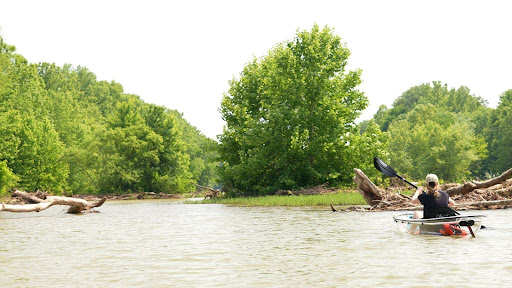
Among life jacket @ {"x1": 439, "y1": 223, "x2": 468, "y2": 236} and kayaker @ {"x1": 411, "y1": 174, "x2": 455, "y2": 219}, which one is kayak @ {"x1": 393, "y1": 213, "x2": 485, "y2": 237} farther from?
kayaker @ {"x1": 411, "y1": 174, "x2": 455, "y2": 219}

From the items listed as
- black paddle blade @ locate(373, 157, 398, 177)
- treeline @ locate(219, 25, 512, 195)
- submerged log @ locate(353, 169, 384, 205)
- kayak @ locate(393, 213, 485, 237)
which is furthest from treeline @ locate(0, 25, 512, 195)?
kayak @ locate(393, 213, 485, 237)

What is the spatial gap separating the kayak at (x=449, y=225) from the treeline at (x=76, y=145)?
36851 millimetres

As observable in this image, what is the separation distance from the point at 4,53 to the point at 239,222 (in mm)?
49002

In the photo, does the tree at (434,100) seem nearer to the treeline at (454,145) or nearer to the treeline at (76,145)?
the treeline at (454,145)

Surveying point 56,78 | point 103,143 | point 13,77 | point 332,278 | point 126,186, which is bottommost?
point 332,278

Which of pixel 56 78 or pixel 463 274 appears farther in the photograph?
pixel 56 78

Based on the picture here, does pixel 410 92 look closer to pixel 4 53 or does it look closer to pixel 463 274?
pixel 4 53

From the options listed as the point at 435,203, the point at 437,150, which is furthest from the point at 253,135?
the point at 437,150

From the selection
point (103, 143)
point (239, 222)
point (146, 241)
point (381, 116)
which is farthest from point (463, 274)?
point (381, 116)

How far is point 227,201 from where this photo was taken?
4712 cm

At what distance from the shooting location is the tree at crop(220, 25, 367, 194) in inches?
1809

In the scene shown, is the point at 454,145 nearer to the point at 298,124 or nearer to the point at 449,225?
the point at 298,124

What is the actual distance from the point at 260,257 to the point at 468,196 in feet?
59.4

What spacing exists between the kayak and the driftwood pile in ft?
31.8
